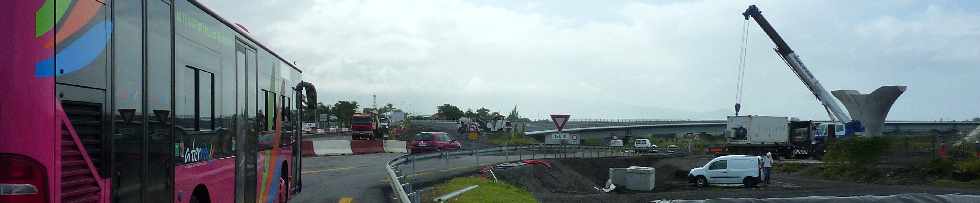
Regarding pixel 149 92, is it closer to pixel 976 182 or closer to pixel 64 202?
pixel 64 202

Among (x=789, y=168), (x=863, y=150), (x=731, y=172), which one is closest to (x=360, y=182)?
(x=731, y=172)

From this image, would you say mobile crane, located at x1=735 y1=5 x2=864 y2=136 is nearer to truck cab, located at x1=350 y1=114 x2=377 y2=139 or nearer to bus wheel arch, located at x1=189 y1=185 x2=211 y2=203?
truck cab, located at x1=350 y1=114 x2=377 y2=139

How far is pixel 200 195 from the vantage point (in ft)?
28.3

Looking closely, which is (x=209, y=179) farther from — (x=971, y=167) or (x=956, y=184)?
(x=971, y=167)

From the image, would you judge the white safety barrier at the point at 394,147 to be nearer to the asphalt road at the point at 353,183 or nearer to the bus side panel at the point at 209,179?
the asphalt road at the point at 353,183

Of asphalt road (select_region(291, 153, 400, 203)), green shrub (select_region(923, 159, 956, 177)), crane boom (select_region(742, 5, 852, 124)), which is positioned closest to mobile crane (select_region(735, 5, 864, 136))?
crane boom (select_region(742, 5, 852, 124))

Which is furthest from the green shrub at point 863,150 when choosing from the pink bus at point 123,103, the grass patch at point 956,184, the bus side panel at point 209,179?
the bus side panel at point 209,179

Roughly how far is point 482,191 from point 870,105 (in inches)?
2429

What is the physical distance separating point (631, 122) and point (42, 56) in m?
129

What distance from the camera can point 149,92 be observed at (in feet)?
22.1

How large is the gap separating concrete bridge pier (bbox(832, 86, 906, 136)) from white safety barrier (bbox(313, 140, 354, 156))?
46099mm

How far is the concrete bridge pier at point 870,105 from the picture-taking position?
238 feet

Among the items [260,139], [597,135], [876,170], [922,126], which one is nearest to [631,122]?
[597,135]

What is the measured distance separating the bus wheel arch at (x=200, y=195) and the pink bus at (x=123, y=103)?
0.03m
